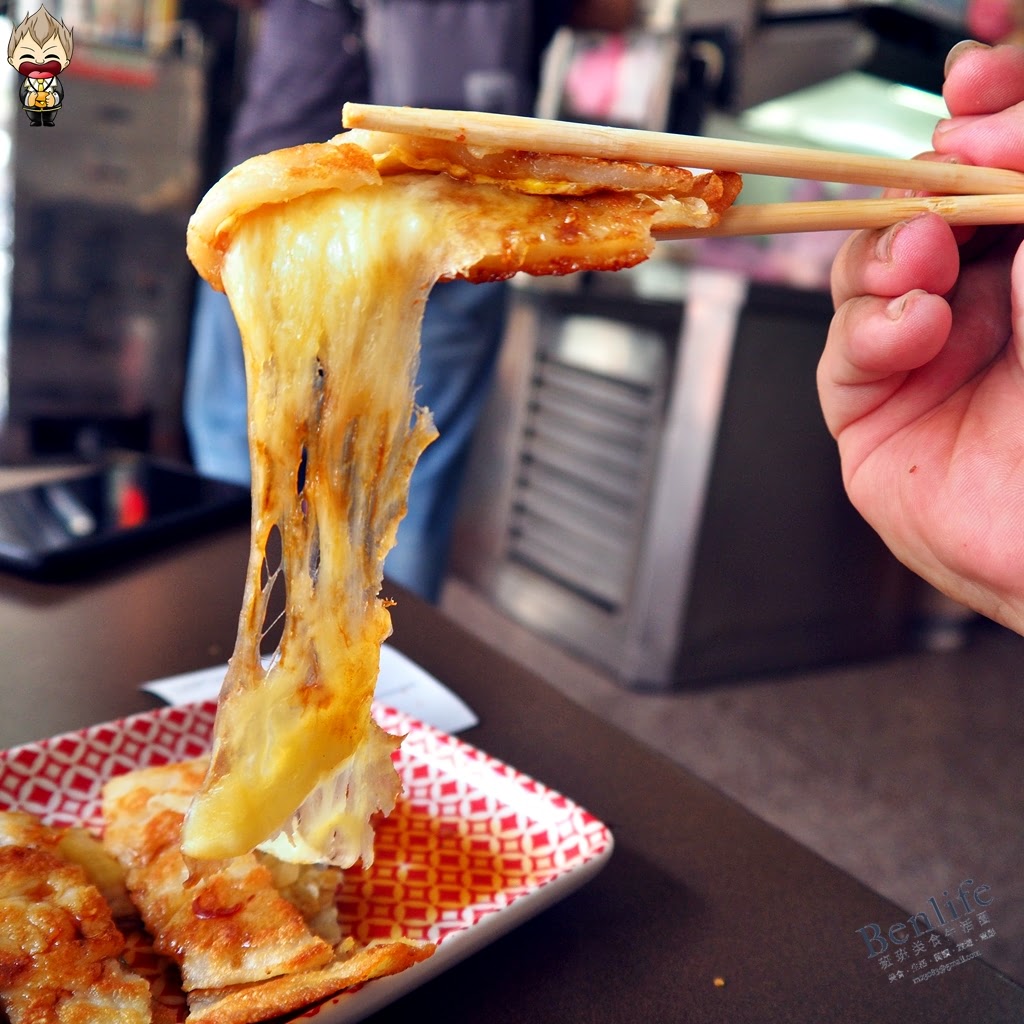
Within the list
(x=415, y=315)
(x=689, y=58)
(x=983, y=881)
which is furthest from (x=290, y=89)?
(x=983, y=881)

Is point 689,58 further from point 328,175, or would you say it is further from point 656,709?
point 328,175

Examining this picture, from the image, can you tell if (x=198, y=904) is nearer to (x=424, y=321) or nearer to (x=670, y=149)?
(x=670, y=149)

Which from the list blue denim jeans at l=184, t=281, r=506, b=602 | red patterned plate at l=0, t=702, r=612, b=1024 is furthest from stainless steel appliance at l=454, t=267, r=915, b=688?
red patterned plate at l=0, t=702, r=612, b=1024

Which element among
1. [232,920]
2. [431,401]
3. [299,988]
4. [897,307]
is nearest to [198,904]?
[232,920]

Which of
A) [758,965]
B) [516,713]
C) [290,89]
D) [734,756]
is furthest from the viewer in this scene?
[734,756]

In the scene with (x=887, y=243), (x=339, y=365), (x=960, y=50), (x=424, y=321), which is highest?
(x=960, y=50)

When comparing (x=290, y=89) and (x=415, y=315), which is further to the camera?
(x=290, y=89)
